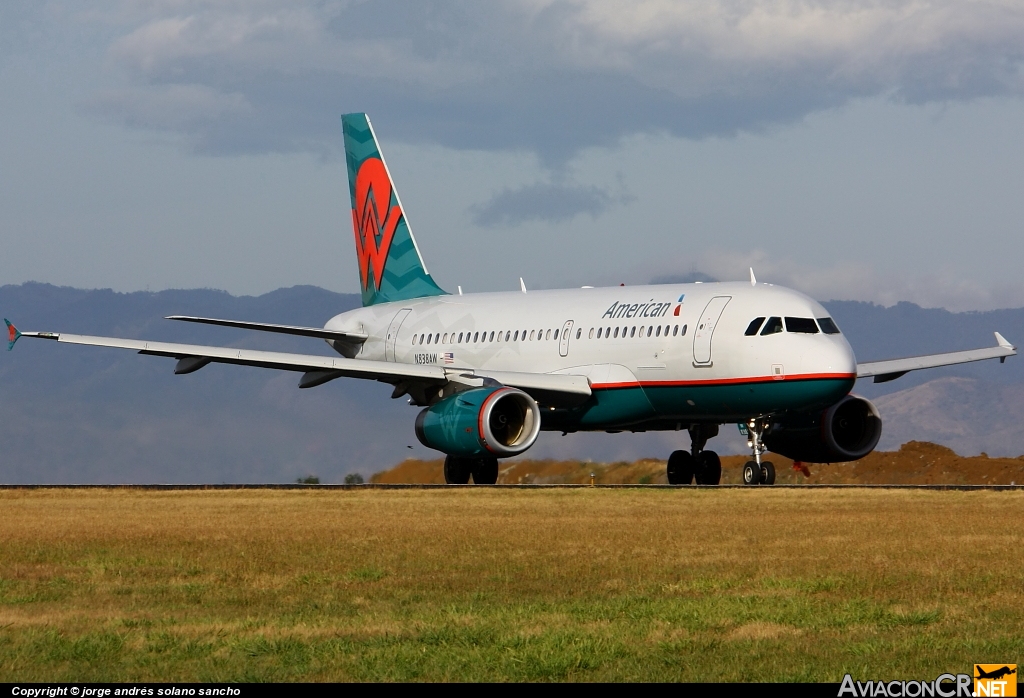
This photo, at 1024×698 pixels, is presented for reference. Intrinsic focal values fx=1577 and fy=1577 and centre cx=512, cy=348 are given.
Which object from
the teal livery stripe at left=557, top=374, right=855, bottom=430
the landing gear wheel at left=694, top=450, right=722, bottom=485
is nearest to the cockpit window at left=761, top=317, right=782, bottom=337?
the teal livery stripe at left=557, top=374, right=855, bottom=430

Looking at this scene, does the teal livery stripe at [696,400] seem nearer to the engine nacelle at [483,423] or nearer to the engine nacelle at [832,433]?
the engine nacelle at [483,423]

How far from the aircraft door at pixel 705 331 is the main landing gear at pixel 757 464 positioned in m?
1.79

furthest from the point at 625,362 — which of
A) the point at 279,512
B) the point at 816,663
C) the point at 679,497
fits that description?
the point at 816,663

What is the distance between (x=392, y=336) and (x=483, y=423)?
9.69 metres

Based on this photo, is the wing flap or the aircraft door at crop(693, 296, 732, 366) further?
the wing flap

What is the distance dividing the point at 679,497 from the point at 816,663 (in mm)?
15968

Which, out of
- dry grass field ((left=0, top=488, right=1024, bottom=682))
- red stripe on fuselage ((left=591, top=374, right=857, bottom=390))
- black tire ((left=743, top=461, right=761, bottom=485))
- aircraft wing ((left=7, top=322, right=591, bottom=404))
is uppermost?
aircraft wing ((left=7, top=322, right=591, bottom=404))

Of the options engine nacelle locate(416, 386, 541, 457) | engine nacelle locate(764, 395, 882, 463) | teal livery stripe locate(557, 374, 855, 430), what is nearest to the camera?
teal livery stripe locate(557, 374, 855, 430)

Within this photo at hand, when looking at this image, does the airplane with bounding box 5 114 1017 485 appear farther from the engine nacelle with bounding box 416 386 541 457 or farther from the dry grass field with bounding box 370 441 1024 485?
the dry grass field with bounding box 370 441 1024 485

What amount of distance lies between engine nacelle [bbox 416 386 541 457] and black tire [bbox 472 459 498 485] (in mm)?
3088

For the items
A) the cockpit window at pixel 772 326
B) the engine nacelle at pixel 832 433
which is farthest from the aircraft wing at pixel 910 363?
the cockpit window at pixel 772 326

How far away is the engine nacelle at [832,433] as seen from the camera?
31.8 m

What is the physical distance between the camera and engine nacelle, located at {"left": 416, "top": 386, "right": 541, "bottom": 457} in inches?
1158

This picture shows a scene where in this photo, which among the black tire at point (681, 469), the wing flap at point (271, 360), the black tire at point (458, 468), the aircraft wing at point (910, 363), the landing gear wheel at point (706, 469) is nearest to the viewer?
the wing flap at point (271, 360)
